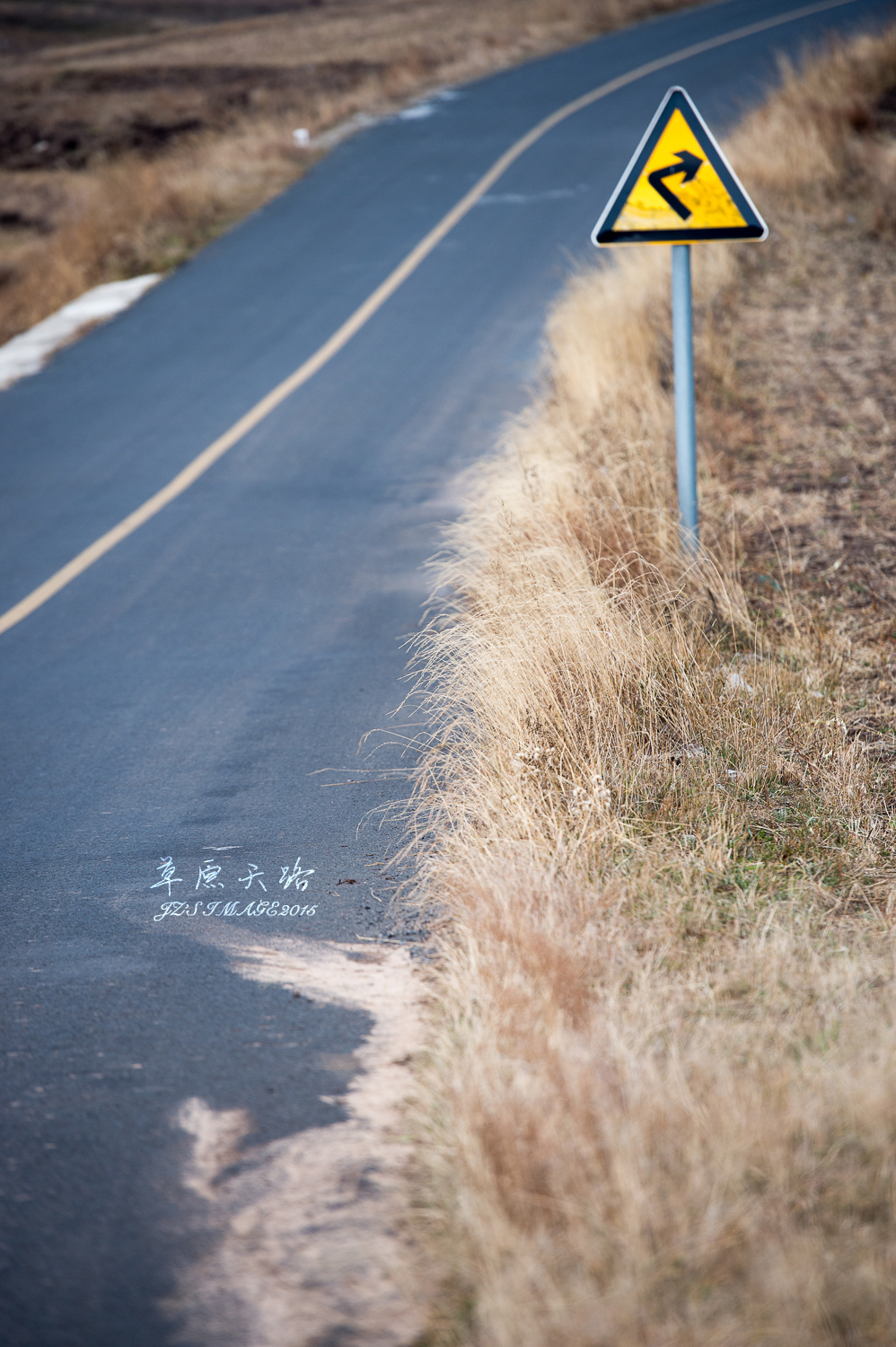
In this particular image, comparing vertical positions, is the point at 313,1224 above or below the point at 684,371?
below

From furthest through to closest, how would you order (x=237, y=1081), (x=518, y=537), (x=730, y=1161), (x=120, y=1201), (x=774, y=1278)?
(x=518, y=537)
(x=237, y=1081)
(x=120, y=1201)
(x=730, y=1161)
(x=774, y=1278)

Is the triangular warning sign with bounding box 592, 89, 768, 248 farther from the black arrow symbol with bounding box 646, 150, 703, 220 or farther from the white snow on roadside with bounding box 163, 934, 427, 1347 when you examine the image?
the white snow on roadside with bounding box 163, 934, 427, 1347

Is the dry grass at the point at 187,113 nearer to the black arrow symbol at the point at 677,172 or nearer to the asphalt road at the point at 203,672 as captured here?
the asphalt road at the point at 203,672

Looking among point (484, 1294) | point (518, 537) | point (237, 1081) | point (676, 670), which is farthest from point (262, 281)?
point (484, 1294)

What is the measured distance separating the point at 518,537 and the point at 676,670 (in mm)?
1549

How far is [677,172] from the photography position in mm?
4598

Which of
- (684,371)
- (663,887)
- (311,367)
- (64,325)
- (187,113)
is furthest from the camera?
(187,113)

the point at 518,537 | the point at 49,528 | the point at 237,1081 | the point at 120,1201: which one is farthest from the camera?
the point at 49,528

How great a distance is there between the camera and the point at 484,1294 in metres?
2.08

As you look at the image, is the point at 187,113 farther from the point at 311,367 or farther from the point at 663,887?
the point at 663,887

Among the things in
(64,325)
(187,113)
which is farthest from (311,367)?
(187,113)

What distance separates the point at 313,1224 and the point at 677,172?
14.1ft

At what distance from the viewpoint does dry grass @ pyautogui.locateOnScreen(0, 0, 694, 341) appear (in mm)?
15484

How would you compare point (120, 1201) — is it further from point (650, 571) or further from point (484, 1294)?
point (650, 571)
